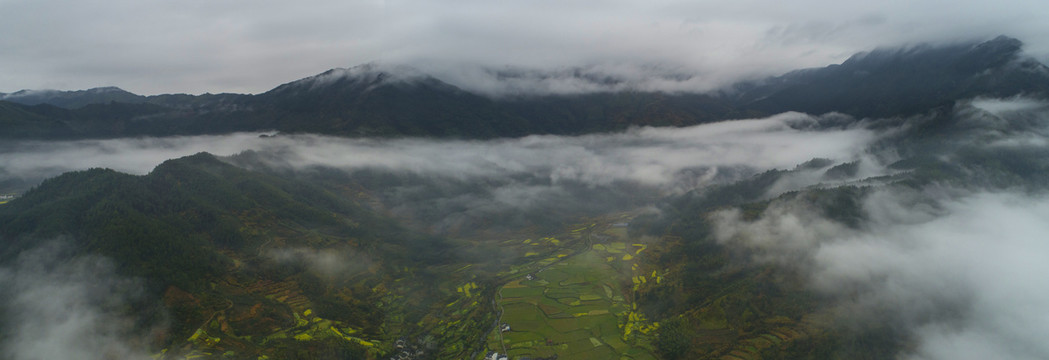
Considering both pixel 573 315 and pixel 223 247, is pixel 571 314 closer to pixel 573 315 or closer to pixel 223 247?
pixel 573 315

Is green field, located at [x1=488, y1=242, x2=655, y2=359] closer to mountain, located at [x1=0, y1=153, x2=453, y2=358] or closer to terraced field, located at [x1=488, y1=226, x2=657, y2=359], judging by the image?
terraced field, located at [x1=488, y1=226, x2=657, y2=359]

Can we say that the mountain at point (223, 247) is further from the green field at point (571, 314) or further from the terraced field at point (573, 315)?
the green field at point (571, 314)

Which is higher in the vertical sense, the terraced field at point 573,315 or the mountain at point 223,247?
the mountain at point 223,247

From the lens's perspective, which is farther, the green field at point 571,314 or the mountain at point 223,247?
the green field at point 571,314

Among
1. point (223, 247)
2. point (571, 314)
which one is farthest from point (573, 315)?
point (223, 247)

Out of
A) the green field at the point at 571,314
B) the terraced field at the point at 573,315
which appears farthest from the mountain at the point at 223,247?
the green field at the point at 571,314

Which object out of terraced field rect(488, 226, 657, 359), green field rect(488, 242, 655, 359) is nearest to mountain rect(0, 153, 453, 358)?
terraced field rect(488, 226, 657, 359)

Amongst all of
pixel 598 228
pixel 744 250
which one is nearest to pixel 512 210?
pixel 598 228

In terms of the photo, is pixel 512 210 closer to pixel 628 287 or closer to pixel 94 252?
pixel 628 287
